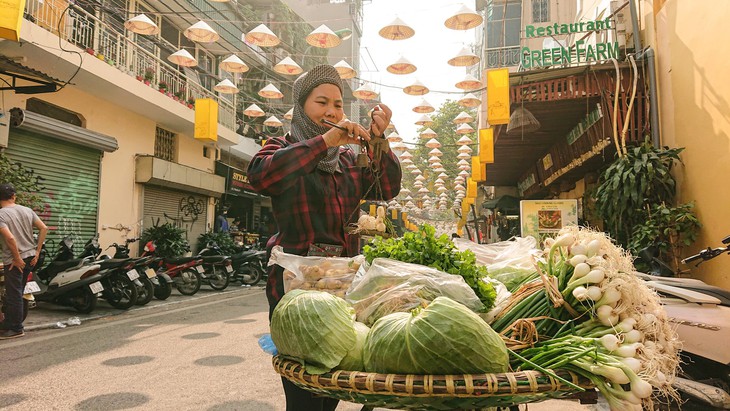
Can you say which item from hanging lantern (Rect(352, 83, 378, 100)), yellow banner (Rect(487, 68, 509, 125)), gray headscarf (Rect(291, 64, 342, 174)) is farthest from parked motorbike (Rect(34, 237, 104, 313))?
hanging lantern (Rect(352, 83, 378, 100))

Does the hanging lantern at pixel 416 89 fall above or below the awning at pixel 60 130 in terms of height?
above

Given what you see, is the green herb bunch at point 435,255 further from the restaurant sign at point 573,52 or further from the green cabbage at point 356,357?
the restaurant sign at point 573,52

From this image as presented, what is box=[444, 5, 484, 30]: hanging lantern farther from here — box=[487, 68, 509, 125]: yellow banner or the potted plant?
the potted plant

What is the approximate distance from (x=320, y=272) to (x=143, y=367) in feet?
12.2

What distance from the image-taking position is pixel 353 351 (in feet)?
4.33

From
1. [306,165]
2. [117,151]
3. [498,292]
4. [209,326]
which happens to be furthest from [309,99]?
[117,151]

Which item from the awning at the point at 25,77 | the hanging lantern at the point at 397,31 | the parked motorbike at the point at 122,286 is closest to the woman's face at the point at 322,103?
the parked motorbike at the point at 122,286

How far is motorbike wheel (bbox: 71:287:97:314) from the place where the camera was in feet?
25.2

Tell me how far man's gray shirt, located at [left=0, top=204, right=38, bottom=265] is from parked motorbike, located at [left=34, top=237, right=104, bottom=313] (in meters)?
1.72

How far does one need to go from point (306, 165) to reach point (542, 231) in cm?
622

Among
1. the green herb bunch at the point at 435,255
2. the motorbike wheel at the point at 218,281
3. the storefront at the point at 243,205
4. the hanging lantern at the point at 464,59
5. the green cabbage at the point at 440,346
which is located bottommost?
the motorbike wheel at the point at 218,281

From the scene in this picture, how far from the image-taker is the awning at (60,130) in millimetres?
9258

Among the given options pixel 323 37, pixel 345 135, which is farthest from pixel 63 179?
pixel 345 135

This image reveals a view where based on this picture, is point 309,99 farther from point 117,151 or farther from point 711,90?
point 117,151
